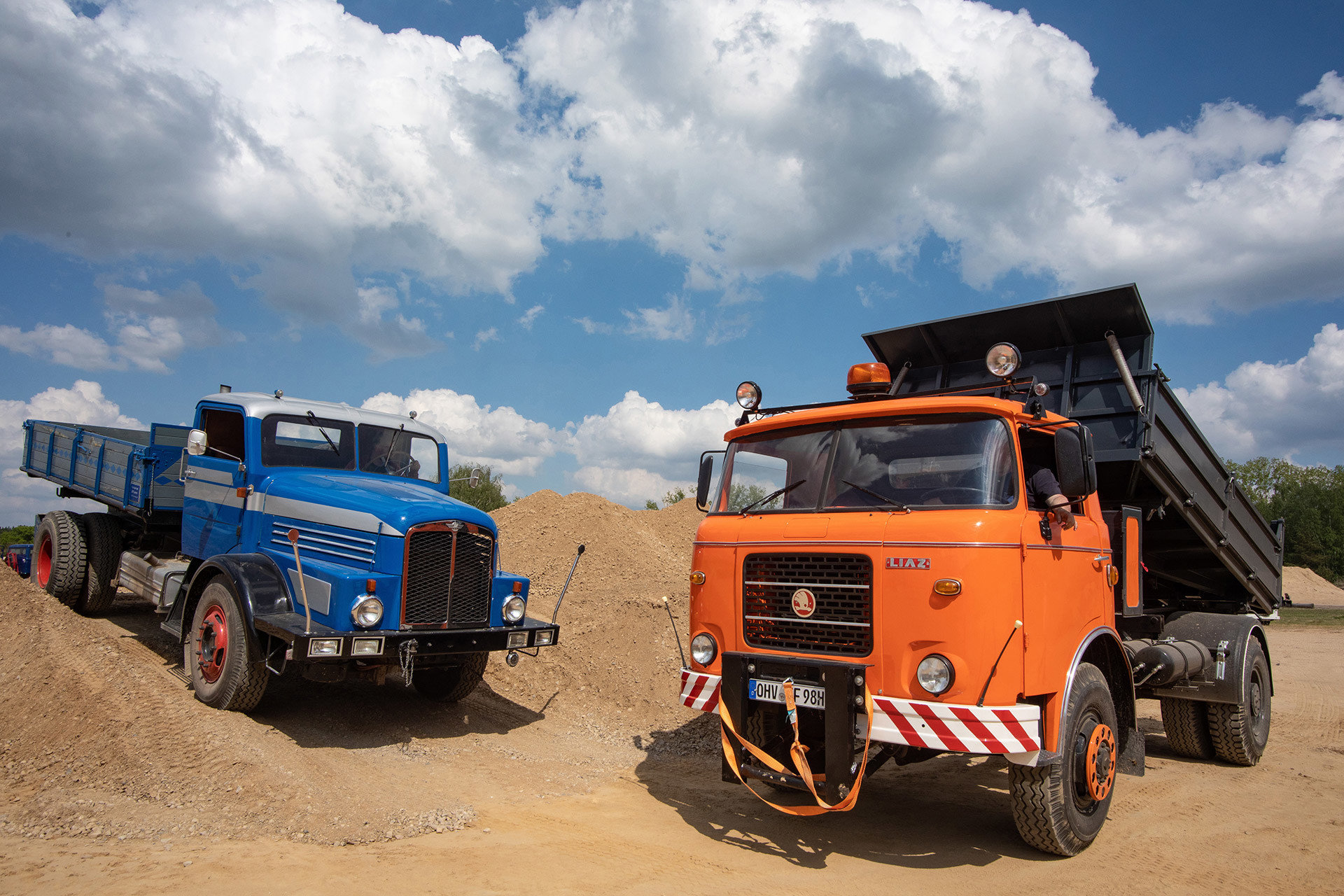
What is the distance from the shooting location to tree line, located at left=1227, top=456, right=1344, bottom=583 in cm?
5697

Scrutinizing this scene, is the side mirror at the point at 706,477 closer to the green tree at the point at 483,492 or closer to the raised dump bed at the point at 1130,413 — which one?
the raised dump bed at the point at 1130,413

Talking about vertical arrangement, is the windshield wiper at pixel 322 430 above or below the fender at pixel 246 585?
above

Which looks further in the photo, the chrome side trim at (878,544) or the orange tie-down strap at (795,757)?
the orange tie-down strap at (795,757)

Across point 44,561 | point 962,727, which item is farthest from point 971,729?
point 44,561

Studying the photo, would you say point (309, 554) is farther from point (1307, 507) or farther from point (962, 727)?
point (1307, 507)

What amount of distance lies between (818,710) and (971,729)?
870 millimetres

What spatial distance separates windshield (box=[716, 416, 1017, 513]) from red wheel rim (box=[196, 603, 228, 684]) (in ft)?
15.2

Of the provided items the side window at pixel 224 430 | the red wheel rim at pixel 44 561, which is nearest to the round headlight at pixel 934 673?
the side window at pixel 224 430

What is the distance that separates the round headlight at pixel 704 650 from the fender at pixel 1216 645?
4578 mm

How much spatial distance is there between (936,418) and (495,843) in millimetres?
3762

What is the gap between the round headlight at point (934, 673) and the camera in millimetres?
4446

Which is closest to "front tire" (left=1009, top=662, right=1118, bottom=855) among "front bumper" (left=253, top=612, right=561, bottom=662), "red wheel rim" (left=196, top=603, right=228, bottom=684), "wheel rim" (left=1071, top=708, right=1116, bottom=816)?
"wheel rim" (left=1071, top=708, right=1116, bottom=816)

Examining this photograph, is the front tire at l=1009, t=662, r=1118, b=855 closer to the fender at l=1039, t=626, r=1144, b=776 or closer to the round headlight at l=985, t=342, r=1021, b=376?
the fender at l=1039, t=626, r=1144, b=776

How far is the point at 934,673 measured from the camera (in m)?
4.48
